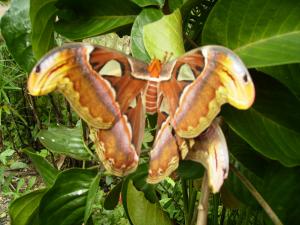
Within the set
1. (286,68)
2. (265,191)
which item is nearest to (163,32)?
(286,68)

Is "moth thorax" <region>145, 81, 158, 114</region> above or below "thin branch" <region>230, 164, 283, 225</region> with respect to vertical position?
above

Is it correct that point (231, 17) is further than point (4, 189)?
No

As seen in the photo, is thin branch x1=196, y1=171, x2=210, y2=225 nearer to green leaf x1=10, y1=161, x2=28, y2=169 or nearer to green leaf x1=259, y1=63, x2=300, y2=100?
green leaf x1=259, y1=63, x2=300, y2=100

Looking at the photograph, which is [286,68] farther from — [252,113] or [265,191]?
[265,191]

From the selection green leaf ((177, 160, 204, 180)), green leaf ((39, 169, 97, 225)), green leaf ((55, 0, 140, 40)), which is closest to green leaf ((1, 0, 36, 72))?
green leaf ((55, 0, 140, 40))

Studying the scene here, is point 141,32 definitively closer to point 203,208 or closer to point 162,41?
point 162,41

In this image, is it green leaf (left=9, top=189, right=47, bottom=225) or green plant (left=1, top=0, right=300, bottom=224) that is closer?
green plant (left=1, top=0, right=300, bottom=224)

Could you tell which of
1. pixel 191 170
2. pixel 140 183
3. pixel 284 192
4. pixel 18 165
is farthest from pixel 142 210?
pixel 18 165
